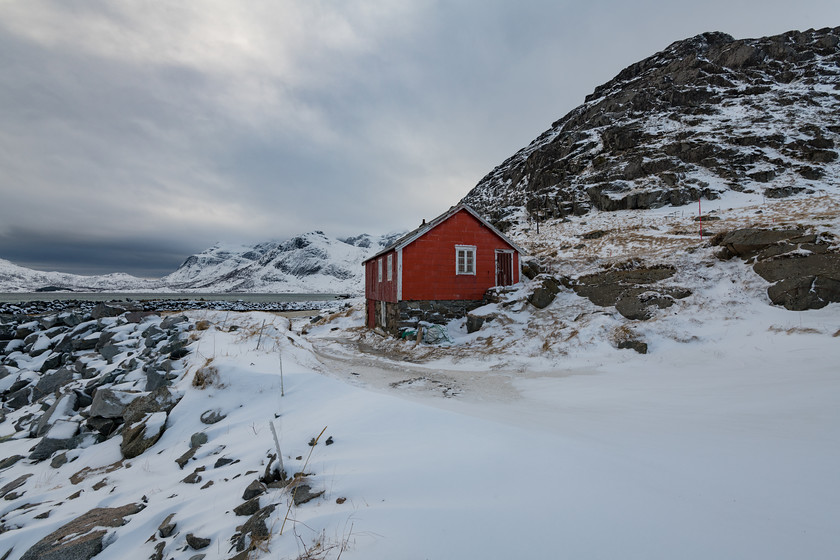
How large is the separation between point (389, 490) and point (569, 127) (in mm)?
84201

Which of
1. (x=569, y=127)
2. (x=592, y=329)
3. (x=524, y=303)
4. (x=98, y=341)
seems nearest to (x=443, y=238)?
(x=524, y=303)

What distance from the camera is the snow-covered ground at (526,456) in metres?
2.95

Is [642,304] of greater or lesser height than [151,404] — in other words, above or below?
above

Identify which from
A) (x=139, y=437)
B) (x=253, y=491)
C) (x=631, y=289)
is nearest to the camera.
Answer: (x=253, y=491)

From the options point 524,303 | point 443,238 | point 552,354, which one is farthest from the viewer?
point 443,238

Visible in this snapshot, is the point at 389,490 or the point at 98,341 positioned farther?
the point at 98,341

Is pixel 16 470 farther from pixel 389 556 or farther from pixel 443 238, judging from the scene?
pixel 443 238

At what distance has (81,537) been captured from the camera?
423 cm

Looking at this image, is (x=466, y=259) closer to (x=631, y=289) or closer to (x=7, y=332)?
(x=631, y=289)

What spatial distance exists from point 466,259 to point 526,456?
16532 millimetres

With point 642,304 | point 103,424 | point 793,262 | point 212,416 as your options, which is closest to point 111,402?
point 103,424

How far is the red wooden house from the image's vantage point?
19266 mm

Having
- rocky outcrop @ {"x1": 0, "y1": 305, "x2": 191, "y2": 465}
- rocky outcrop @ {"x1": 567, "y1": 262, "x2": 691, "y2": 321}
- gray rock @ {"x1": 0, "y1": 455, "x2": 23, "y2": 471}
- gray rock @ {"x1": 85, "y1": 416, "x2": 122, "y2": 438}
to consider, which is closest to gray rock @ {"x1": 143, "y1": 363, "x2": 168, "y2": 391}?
rocky outcrop @ {"x1": 0, "y1": 305, "x2": 191, "y2": 465}

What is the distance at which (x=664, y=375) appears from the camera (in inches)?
359
